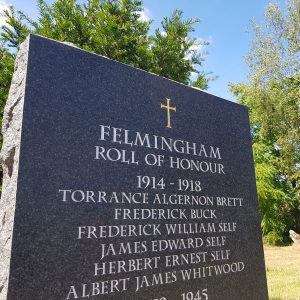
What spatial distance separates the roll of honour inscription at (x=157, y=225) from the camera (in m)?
2.70

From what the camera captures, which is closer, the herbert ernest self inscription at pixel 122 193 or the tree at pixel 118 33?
the herbert ernest self inscription at pixel 122 193

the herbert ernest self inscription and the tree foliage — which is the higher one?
the tree foliage

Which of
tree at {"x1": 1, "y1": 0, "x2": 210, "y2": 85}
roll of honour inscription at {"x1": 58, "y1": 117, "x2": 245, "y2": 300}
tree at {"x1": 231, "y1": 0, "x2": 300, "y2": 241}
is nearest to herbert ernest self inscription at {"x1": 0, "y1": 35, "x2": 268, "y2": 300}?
roll of honour inscription at {"x1": 58, "y1": 117, "x2": 245, "y2": 300}

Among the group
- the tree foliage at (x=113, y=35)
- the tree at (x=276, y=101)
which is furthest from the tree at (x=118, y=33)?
the tree at (x=276, y=101)

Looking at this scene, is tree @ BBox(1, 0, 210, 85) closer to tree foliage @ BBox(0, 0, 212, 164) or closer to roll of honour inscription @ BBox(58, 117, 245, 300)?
tree foliage @ BBox(0, 0, 212, 164)

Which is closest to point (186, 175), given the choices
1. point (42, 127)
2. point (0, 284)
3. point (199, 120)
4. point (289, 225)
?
point (199, 120)

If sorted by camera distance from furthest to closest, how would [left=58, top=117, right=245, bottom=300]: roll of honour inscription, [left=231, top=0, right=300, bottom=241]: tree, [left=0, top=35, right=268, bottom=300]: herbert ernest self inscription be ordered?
[left=231, top=0, right=300, bottom=241]: tree, [left=58, top=117, right=245, bottom=300]: roll of honour inscription, [left=0, top=35, right=268, bottom=300]: herbert ernest self inscription

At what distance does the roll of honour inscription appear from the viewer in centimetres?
270

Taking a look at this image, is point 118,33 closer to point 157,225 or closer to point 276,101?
point 157,225

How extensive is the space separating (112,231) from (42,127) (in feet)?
3.57

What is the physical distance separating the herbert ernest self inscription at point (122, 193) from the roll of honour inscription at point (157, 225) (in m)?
0.01

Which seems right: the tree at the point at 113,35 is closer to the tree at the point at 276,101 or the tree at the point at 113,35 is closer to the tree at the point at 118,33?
the tree at the point at 118,33

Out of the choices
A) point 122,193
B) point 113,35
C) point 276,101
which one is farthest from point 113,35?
point 276,101

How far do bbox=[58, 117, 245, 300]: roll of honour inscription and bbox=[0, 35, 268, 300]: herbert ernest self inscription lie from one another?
10 mm
